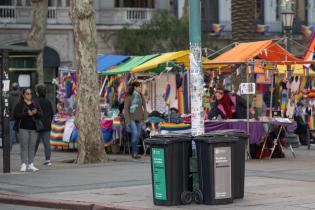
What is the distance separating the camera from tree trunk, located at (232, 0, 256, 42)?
2431cm

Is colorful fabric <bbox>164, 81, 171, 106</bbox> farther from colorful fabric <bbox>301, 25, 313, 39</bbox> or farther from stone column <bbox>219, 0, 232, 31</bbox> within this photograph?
colorful fabric <bbox>301, 25, 313, 39</bbox>

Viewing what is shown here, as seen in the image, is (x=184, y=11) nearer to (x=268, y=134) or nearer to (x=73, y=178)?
(x=268, y=134)

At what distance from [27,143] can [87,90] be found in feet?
8.20

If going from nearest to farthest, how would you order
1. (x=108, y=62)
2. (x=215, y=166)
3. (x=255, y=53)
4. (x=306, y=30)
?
(x=215, y=166) < (x=255, y=53) < (x=108, y=62) < (x=306, y=30)

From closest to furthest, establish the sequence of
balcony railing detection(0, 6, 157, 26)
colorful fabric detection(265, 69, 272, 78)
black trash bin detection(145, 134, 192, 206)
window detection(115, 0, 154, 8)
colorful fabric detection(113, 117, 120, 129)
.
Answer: black trash bin detection(145, 134, 192, 206) → colorful fabric detection(265, 69, 272, 78) → colorful fabric detection(113, 117, 120, 129) → balcony railing detection(0, 6, 157, 26) → window detection(115, 0, 154, 8)

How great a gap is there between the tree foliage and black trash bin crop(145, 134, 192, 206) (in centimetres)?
2927

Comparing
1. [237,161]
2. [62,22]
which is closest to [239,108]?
[237,161]

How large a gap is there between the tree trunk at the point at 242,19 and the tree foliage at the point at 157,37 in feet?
54.3

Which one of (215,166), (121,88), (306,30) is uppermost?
(306,30)

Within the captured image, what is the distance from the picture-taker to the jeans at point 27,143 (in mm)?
17500

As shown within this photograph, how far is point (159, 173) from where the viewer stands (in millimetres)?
11938

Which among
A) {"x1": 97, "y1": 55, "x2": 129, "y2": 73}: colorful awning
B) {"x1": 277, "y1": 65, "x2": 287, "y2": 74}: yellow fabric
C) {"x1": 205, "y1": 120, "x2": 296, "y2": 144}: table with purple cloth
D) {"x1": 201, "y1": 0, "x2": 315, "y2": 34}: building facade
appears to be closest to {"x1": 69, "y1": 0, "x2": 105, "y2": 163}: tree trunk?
{"x1": 205, "y1": 120, "x2": 296, "y2": 144}: table with purple cloth

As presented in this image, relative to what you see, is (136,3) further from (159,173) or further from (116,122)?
(159,173)

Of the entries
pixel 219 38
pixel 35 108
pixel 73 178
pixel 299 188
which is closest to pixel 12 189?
pixel 73 178
